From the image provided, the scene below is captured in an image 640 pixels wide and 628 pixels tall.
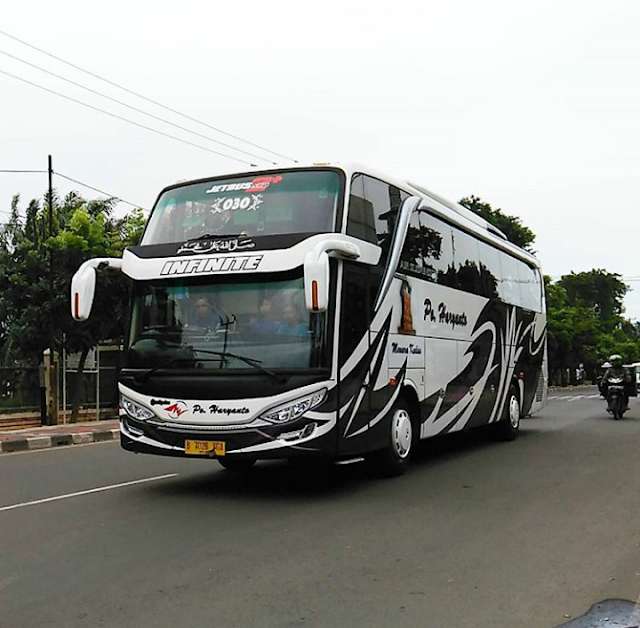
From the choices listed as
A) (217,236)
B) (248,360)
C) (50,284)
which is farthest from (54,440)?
(248,360)

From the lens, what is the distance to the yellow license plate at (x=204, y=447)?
7730 mm

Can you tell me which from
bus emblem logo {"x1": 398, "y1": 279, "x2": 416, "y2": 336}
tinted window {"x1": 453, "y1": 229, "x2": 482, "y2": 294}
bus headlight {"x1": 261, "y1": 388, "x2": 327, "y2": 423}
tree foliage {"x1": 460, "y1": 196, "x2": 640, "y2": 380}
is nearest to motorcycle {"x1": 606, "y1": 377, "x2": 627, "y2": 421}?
tinted window {"x1": 453, "y1": 229, "x2": 482, "y2": 294}

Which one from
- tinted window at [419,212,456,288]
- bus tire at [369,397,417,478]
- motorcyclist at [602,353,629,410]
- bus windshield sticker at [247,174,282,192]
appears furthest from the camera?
motorcyclist at [602,353,629,410]

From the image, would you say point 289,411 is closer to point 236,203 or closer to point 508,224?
point 236,203

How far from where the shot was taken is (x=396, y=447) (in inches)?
369

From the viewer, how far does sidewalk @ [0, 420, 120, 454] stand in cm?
1431

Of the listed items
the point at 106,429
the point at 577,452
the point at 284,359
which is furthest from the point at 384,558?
the point at 106,429

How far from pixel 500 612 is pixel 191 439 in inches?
158

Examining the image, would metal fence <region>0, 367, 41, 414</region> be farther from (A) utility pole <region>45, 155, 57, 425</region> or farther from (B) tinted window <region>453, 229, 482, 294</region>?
(B) tinted window <region>453, 229, 482, 294</region>

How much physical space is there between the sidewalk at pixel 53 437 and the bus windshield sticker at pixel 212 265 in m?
7.44

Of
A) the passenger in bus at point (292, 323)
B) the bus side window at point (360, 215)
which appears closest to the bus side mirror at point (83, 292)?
the passenger in bus at point (292, 323)

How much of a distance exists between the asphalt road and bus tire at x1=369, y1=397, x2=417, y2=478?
20 cm

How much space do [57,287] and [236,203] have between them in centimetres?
1320

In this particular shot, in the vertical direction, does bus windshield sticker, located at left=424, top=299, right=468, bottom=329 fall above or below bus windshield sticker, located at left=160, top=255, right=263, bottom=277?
below
